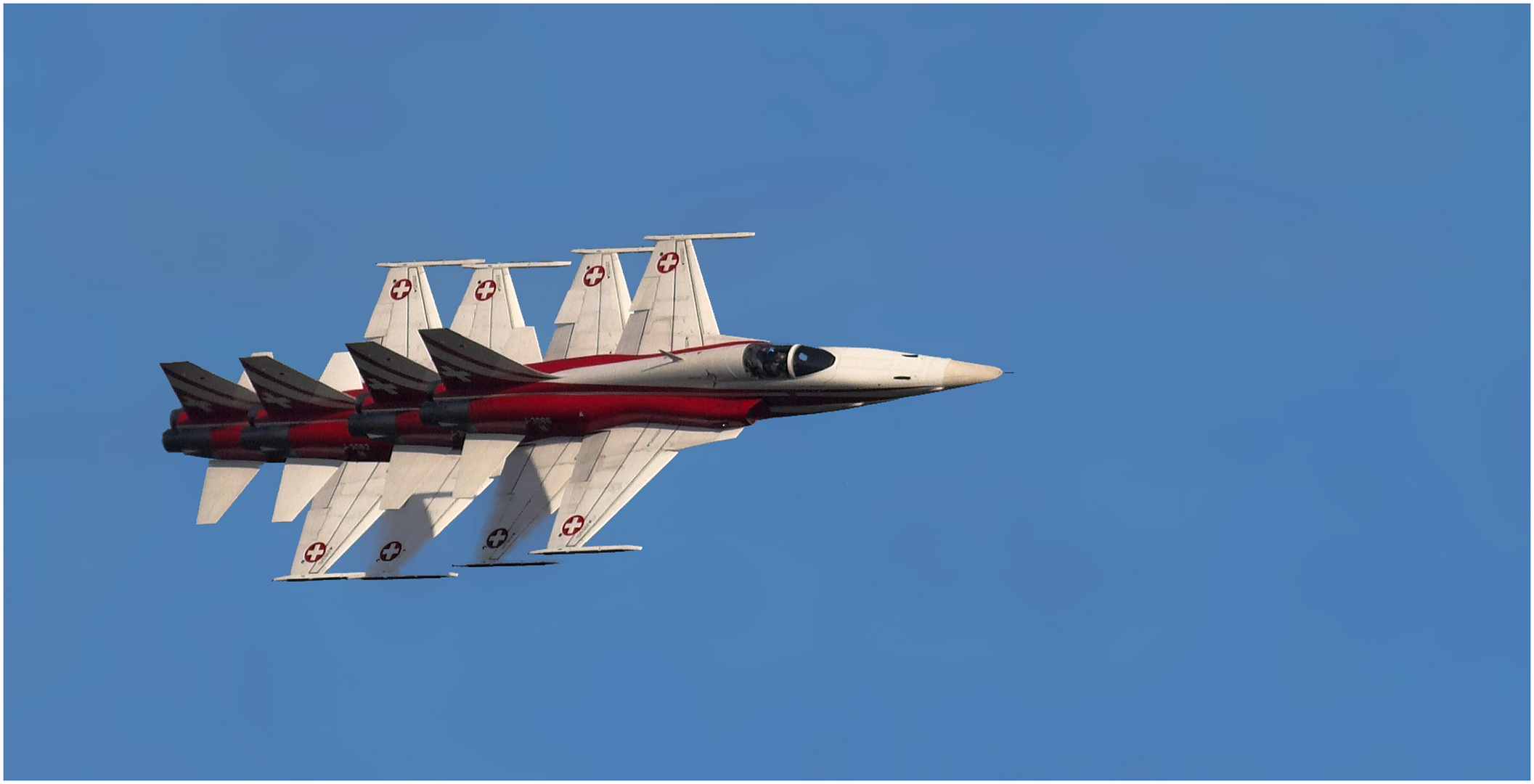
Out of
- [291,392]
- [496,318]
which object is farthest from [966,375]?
[291,392]

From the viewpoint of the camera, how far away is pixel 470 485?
59156 mm

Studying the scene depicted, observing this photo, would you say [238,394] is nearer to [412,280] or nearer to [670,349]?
[412,280]

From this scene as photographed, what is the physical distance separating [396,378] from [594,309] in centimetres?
538

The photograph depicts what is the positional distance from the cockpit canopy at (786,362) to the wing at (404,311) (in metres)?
11.7

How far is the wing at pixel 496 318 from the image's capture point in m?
62.9

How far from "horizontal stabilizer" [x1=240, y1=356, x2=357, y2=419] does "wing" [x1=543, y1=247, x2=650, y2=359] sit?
583cm

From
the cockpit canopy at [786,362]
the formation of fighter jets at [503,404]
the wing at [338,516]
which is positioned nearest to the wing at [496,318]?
the formation of fighter jets at [503,404]

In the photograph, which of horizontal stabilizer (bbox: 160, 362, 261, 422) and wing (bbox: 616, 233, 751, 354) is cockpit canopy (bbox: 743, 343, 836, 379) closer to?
wing (bbox: 616, 233, 751, 354)

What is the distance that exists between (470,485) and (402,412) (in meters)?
3.43

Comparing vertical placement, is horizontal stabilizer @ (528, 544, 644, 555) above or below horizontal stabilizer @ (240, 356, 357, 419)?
below

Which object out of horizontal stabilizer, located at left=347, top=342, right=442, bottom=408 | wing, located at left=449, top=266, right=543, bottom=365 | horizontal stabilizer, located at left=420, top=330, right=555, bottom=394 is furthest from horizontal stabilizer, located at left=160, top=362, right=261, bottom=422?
horizontal stabilizer, located at left=420, top=330, right=555, bottom=394

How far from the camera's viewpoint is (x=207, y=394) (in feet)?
212

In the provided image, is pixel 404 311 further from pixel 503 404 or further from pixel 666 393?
pixel 666 393

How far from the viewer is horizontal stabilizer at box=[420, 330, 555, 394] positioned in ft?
194
